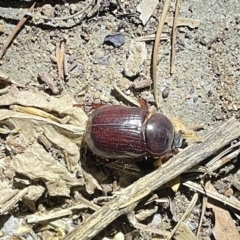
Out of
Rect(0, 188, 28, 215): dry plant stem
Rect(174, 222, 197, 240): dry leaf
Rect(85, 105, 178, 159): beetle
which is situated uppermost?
Rect(85, 105, 178, 159): beetle

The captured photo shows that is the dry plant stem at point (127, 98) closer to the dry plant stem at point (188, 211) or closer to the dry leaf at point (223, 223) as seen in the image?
the dry plant stem at point (188, 211)

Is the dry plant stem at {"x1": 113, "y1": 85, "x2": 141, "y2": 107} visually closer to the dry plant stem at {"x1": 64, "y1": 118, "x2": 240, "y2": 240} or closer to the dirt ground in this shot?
the dirt ground

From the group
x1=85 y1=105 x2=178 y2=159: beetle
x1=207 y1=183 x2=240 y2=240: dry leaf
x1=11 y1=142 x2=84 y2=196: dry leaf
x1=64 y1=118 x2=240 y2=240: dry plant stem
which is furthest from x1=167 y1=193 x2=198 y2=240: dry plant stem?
x1=11 y1=142 x2=84 y2=196: dry leaf

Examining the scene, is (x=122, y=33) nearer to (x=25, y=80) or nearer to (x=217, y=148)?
(x=25, y=80)

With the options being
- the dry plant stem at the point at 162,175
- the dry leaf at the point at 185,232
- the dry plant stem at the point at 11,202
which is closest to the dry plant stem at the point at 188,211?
the dry leaf at the point at 185,232

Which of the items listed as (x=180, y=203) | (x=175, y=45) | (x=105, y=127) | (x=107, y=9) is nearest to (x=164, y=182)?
(x=180, y=203)
